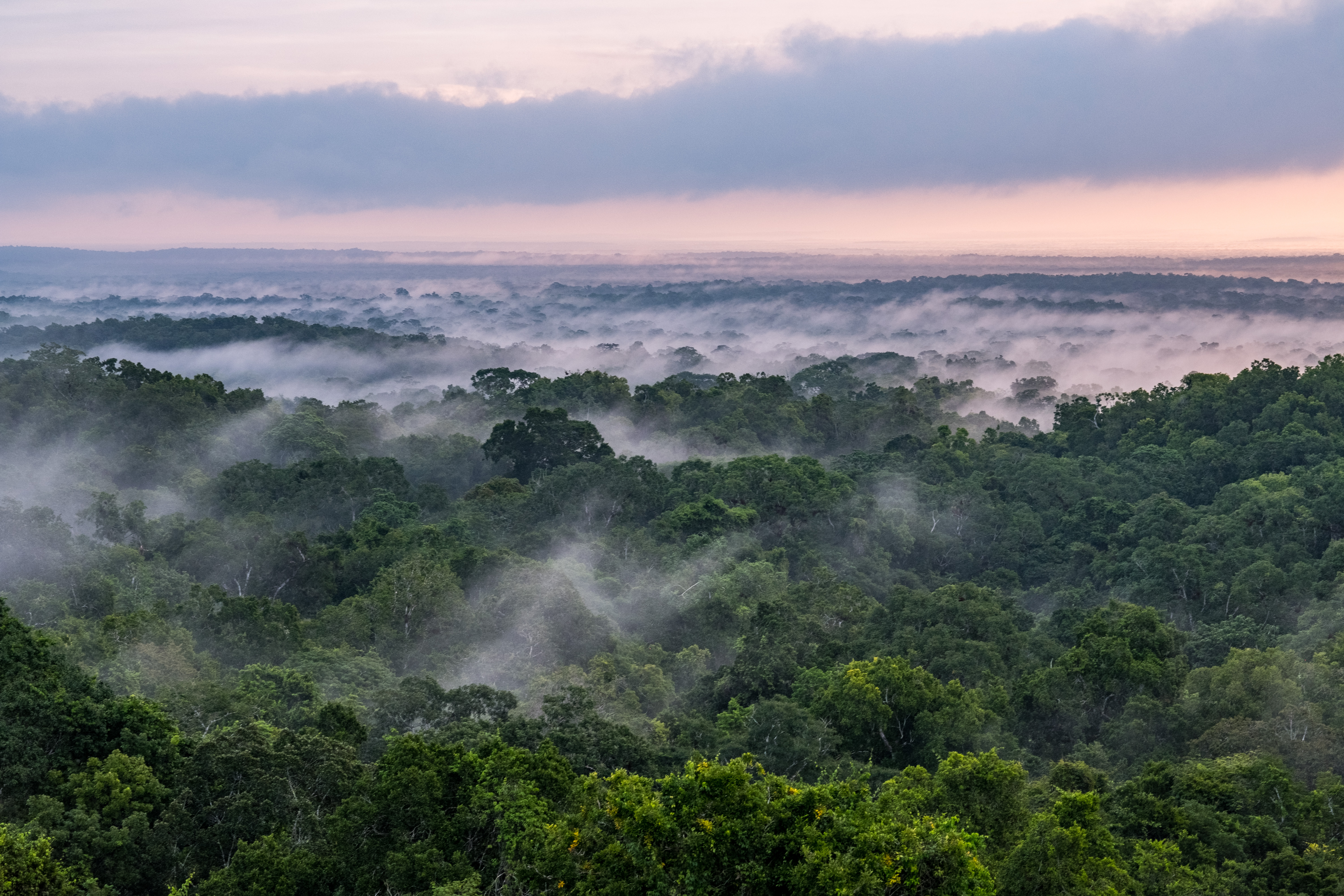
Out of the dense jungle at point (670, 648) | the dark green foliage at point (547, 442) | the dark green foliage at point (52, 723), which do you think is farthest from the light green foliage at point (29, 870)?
the dark green foliage at point (547, 442)

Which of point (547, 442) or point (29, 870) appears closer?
point (29, 870)

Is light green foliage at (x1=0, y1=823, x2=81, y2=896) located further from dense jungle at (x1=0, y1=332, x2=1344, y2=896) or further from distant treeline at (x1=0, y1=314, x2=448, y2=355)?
distant treeline at (x1=0, y1=314, x2=448, y2=355)

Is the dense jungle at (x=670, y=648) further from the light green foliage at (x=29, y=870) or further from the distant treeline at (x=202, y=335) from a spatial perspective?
the distant treeline at (x=202, y=335)

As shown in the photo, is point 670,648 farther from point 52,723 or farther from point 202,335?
point 202,335

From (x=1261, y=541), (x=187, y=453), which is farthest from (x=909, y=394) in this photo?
(x=187, y=453)

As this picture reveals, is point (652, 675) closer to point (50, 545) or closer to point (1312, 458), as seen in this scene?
point (50, 545)

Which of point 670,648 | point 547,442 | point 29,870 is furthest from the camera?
point 547,442

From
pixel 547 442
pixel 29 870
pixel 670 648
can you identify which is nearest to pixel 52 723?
pixel 29 870

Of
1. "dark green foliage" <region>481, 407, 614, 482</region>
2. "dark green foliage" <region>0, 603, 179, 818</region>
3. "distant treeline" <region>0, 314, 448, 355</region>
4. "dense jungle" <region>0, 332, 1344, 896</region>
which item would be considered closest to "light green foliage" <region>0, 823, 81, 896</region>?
"dense jungle" <region>0, 332, 1344, 896</region>
